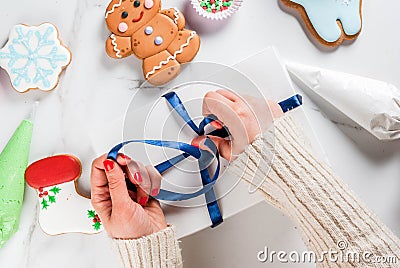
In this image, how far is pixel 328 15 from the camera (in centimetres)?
101

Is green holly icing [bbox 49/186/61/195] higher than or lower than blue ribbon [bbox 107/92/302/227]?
lower

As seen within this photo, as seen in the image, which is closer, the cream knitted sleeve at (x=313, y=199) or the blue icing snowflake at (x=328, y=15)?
the cream knitted sleeve at (x=313, y=199)

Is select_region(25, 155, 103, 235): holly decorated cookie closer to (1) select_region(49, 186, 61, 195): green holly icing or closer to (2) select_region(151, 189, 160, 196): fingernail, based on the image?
(1) select_region(49, 186, 61, 195): green holly icing

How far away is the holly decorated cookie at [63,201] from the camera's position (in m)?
0.99

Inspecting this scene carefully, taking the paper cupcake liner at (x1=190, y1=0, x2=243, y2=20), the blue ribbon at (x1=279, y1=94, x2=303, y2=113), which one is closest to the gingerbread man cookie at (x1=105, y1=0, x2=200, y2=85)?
the paper cupcake liner at (x1=190, y1=0, x2=243, y2=20)

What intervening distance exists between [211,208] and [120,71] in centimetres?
28

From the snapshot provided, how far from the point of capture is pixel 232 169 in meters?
0.93

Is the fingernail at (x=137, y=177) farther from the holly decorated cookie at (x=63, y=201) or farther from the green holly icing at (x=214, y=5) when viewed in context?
the green holly icing at (x=214, y=5)

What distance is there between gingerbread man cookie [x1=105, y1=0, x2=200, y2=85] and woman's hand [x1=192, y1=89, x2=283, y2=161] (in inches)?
3.9

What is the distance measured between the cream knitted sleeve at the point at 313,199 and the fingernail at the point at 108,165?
182mm

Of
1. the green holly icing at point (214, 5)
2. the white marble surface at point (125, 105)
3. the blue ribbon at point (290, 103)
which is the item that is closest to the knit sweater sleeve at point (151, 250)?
the white marble surface at point (125, 105)

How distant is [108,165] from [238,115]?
7.9 inches

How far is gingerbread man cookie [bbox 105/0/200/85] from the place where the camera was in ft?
3.19

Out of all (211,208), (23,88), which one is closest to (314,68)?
(211,208)
